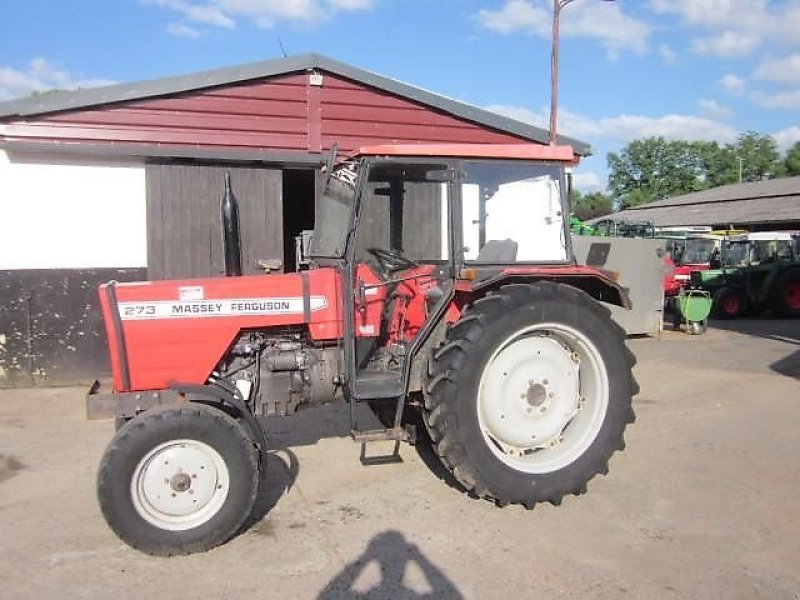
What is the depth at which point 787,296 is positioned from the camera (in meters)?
16.2

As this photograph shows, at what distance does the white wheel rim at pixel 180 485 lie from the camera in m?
3.65

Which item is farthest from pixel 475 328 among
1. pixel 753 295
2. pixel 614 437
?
pixel 753 295

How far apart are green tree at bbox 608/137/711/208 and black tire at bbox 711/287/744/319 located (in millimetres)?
42938

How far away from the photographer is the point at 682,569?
11.7 ft

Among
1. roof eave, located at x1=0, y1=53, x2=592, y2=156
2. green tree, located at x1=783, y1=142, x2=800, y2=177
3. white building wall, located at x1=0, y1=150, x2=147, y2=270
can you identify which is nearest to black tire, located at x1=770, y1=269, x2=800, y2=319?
roof eave, located at x1=0, y1=53, x2=592, y2=156

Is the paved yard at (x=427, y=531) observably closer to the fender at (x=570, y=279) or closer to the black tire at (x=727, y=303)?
the fender at (x=570, y=279)

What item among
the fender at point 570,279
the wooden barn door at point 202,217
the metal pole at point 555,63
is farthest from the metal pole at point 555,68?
the fender at point 570,279

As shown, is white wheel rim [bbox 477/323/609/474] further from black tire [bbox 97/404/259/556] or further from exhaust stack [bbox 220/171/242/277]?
exhaust stack [bbox 220/171/242/277]

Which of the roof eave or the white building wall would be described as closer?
the roof eave

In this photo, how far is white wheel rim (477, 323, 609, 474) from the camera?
4.35 metres

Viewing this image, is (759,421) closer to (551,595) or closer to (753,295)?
(551,595)

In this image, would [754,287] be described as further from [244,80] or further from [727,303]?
[244,80]

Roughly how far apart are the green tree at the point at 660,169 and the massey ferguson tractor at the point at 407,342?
5595cm

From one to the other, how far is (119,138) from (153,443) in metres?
5.36
